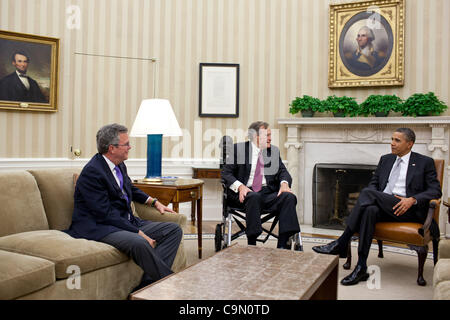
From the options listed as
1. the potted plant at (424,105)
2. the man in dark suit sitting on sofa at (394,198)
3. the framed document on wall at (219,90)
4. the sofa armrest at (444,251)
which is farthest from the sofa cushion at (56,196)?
the potted plant at (424,105)

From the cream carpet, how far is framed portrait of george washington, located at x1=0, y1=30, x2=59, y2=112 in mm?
2547

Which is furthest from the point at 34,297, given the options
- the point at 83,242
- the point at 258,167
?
the point at 258,167

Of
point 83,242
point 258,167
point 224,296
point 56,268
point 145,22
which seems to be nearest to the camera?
point 224,296

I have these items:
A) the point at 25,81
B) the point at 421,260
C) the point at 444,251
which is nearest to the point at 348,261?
the point at 421,260

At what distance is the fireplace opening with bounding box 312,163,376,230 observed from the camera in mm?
5277

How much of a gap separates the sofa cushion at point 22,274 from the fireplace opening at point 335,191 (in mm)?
3900

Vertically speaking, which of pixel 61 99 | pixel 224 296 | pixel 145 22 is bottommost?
pixel 224 296

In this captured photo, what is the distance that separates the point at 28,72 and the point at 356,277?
4373 millimetres

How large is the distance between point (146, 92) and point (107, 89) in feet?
1.69

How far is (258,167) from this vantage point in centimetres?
386

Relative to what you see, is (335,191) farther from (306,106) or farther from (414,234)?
(414,234)

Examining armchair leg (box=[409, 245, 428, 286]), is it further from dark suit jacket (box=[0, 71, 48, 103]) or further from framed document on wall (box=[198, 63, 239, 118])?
dark suit jacket (box=[0, 71, 48, 103])

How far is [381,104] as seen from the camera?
195 inches

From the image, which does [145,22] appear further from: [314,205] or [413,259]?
[413,259]
